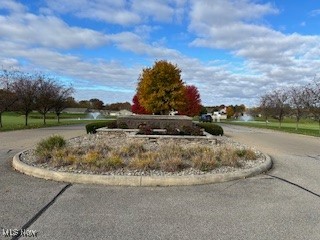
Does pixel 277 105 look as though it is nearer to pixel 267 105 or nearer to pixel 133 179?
pixel 267 105

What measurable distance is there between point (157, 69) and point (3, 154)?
139 ft

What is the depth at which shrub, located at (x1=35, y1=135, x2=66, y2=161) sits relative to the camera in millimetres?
9578

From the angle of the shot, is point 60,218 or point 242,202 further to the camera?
point 242,202

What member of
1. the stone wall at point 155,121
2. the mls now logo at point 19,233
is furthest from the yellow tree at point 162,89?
the mls now logo at point 19,233

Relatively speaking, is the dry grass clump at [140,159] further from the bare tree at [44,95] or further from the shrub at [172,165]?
the bare tree at [44,95]

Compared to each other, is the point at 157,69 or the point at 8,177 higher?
the point at 157,69

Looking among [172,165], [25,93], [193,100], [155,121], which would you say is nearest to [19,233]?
[172,165]

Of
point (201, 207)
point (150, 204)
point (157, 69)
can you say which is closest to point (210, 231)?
point (201, 207)

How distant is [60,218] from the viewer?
5195 mm

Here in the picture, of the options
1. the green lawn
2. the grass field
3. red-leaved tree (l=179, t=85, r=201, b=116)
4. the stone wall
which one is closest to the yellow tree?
the grass field

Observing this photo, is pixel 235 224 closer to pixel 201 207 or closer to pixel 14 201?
pixel 201 207

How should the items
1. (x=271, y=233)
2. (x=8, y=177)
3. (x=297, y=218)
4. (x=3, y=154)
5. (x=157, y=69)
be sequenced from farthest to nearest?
(x=157, y=69), (x=3, y=154), (x=8, y=177), (x=297, y=218), (x=271, y=233)

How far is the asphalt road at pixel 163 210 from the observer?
476 cm

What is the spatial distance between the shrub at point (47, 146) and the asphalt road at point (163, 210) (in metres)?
1.55
